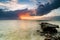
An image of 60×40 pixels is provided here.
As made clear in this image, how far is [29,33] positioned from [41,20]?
0.73 feet

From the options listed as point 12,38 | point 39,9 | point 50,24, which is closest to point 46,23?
point 50,24

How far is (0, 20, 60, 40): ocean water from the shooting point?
4.49ft

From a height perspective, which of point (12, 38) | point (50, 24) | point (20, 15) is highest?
point (20, 15)

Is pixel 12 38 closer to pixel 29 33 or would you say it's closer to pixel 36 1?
pixel 29 33

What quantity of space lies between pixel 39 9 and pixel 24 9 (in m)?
0.19

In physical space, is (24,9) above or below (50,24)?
above

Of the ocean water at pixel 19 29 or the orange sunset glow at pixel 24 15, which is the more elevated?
the orange sunset glow at pixel 24 15

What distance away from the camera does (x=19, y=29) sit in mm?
1404

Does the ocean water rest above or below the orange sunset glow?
below

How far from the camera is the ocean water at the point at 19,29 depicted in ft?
4.49

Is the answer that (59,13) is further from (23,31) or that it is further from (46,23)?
(23,31)

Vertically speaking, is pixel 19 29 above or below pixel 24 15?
below

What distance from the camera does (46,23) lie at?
1412mm

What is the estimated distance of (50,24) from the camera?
55.5 inches
